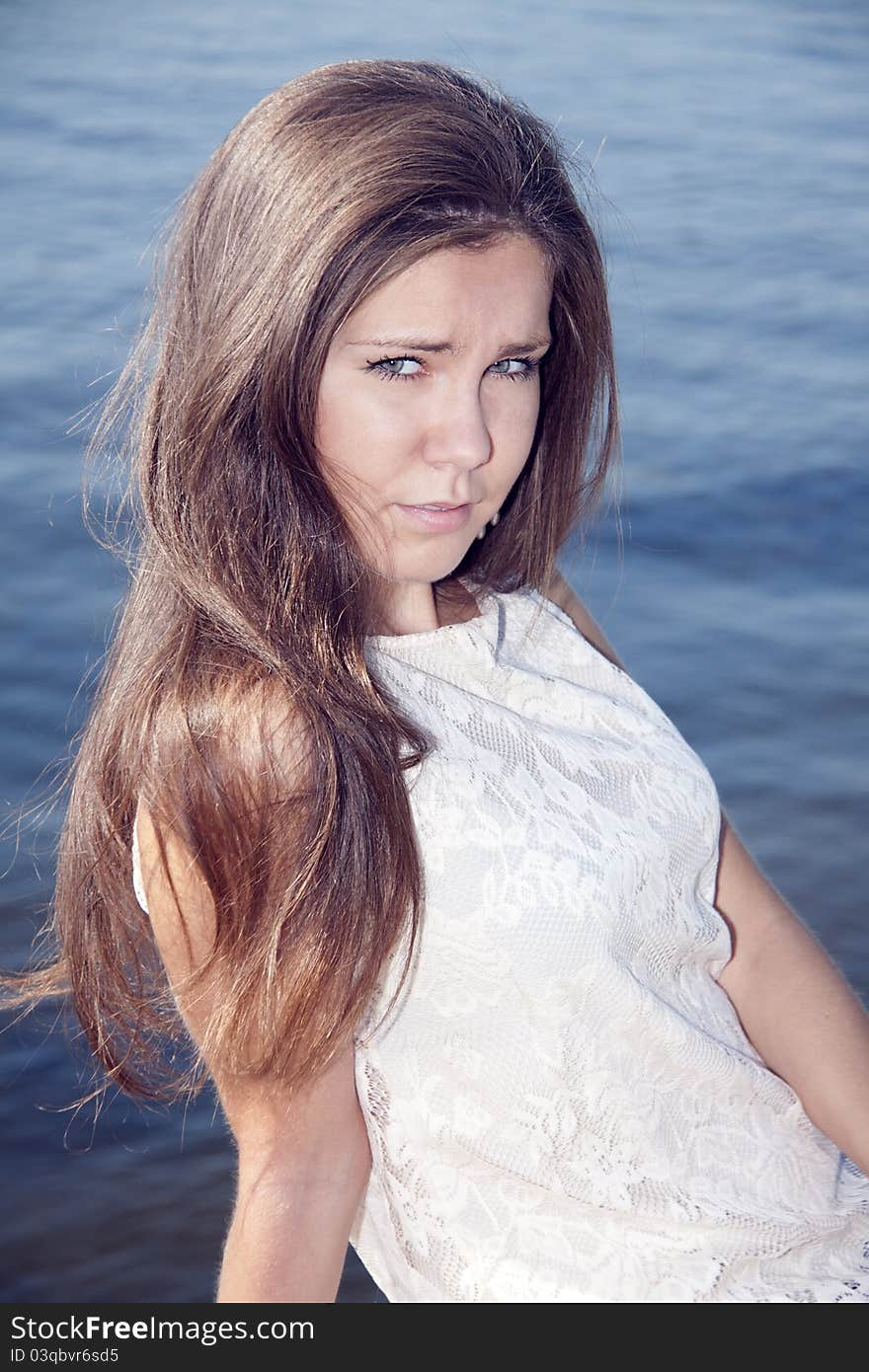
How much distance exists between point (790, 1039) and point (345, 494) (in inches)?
28.3

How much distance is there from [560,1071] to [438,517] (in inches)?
19.3

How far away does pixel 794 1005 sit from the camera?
5.82ft

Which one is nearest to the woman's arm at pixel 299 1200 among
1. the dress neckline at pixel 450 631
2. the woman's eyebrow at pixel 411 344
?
the dress neckline at pixel 450 631

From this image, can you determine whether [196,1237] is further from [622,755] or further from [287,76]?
[287,76]

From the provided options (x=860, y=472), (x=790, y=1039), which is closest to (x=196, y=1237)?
(x=790, y=1039)

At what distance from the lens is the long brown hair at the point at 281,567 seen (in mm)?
1405

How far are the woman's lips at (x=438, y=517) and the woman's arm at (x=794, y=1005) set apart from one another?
0.36 m

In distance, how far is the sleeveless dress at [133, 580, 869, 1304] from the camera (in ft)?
4.81

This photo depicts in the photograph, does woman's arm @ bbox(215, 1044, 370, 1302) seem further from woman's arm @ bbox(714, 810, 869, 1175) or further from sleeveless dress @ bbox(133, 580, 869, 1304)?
woman's arm @ bbox(714, 810, 869, 1175)

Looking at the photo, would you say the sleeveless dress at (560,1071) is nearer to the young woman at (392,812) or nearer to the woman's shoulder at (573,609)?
the young woman at (392,812)

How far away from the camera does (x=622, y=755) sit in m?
1.66

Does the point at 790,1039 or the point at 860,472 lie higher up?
the point at 790,1039

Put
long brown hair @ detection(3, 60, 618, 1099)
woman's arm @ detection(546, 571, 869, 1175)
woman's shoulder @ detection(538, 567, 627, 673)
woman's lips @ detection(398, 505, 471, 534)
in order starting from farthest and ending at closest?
woman's shoulder @ detection(538, 567, 627, 673) → woman's arm @ detection(546, 571, 869, 1175) → woman's lips @ detection(398, 505, 471, 534) → long brown hair @ detection(3, 60, 618, 1099)

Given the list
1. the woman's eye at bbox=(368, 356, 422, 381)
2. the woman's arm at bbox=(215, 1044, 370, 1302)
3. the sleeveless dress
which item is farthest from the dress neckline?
the woman's arm at bbox=(215, 1044, 370, 1302)
